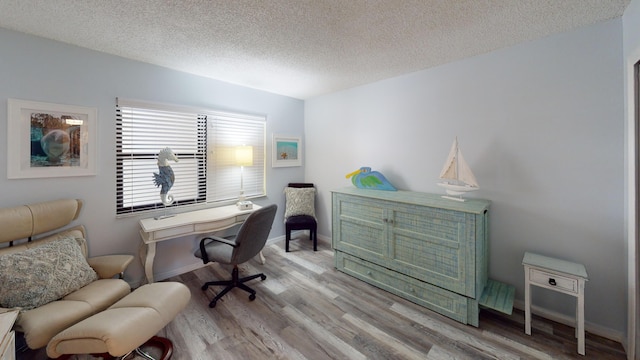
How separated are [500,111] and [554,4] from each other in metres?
0.87

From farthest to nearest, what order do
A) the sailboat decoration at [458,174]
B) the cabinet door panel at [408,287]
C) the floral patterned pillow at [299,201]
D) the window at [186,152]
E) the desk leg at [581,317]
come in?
the floral patterned pillow at [299,201] < the window at [186,152] < the sailboat decoration at [458,174] < the cabinet door panel at [408,287] < the desk leg at [581,317]

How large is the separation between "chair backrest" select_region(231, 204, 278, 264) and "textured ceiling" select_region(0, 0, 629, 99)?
1572 mm

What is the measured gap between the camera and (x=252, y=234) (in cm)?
241

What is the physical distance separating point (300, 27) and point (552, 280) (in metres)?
2.77

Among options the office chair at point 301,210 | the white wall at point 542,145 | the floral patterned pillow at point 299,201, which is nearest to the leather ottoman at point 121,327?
the office chair at point 301,210

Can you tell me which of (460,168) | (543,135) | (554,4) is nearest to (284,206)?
(460,168)

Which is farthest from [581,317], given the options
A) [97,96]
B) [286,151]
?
[97,96]

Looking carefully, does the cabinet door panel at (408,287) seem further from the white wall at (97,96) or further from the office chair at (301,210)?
the white wall at (97,96)

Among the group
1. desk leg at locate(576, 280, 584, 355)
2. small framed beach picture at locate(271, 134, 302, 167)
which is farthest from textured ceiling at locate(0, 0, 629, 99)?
desk leg at locate(576, 280, 584, 355)

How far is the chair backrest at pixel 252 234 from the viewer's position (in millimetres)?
2324

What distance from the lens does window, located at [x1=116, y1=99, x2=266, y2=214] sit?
2604mm

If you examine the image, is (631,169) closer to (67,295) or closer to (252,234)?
(252,234)

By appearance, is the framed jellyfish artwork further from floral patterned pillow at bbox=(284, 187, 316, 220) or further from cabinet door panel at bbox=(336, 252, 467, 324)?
cabinet door panel at bbox=(336, 252, 467, 324)

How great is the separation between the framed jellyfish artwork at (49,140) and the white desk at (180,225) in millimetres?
795
